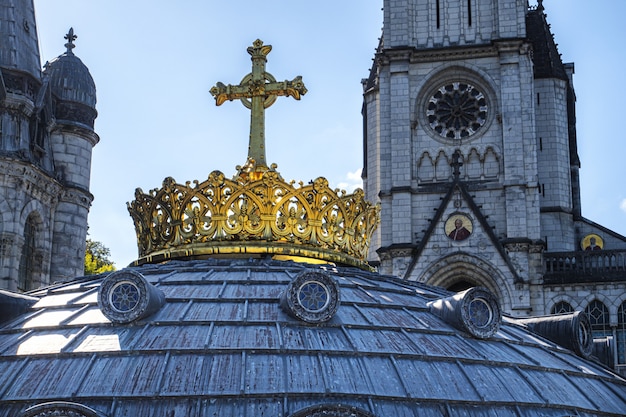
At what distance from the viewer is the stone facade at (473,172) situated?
5847 cm

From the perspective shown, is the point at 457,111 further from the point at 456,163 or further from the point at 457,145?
the point at 456,163

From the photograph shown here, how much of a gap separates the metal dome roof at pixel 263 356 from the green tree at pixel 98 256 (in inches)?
1963

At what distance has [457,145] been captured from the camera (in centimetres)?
6231

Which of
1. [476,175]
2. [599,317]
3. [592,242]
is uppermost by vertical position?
[476,175]

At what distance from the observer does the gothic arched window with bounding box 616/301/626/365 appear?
2207 inches

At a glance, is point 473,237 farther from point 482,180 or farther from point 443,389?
point 443,389

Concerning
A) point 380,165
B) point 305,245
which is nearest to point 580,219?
point 380,165

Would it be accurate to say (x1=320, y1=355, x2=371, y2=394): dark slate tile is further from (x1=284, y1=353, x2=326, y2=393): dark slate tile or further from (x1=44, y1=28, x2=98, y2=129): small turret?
(x1=44, y1=28, x2=98, y2=129): small turret

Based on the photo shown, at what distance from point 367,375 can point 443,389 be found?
0.62m

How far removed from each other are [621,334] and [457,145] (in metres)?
13.1

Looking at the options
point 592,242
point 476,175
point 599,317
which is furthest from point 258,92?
point 592,242

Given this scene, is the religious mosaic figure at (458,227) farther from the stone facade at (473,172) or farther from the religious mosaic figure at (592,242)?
the religious mosaic figure at (592,242)

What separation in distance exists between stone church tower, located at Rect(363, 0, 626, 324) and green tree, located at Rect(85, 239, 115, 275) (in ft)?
47.6

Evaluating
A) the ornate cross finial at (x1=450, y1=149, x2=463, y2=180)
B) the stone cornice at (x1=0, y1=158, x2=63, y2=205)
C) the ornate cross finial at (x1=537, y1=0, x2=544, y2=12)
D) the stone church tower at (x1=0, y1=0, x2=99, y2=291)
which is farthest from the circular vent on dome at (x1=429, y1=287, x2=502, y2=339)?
the ornate cross finial at (x1=537, y1=0, x2=544, y2=12)
